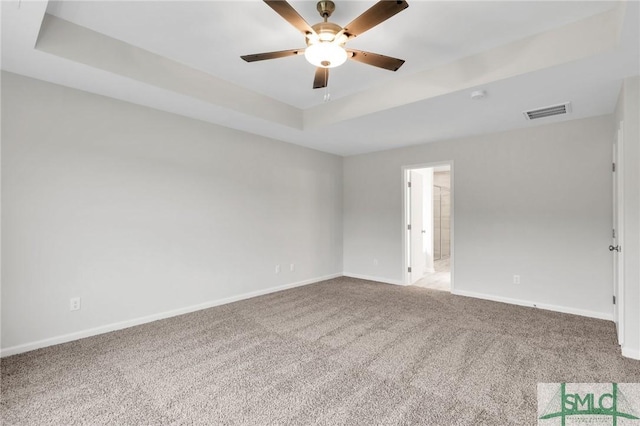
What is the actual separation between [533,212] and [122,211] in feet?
16.3

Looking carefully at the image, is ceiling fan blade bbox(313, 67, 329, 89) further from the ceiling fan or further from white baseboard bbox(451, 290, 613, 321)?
white baseboard bbox(451, 290, 613, 321)

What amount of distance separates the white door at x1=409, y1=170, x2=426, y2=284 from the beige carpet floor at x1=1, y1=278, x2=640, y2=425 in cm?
185

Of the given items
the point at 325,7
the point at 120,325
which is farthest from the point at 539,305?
the point at 120,325

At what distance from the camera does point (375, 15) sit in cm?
183

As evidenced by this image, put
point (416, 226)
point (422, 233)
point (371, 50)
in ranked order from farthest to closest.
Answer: point (422, 233) → point (416, 226) → point (371, 50)

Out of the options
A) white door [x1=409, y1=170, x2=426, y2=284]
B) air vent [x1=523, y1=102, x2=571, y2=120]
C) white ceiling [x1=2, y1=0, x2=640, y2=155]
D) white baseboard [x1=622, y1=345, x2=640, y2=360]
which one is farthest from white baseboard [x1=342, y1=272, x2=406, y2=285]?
air vent [x1=523, y1=102, x2=571, y2=120]

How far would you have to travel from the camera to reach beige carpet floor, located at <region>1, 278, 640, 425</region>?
1.91 metres

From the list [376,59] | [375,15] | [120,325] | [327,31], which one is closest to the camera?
[375,15]

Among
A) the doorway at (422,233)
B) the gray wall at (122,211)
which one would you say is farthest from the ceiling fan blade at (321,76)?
the doorway at (422,233)

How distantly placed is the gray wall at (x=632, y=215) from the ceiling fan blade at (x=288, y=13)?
2752mm

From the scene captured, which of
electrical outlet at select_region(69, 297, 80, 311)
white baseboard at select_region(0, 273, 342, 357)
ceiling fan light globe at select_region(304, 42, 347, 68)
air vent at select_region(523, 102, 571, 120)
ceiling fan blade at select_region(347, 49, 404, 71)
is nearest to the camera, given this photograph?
ceiling fan light globe at select_region(304, 42, 347, 68)

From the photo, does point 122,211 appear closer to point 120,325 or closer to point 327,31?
point 120,325

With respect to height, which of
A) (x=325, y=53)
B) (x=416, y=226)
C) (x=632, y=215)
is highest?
(x=325, y=53)

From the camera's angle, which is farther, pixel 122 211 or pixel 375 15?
pixel 122 211
